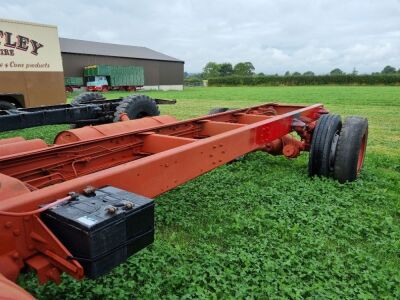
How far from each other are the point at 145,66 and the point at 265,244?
4306 centimetres

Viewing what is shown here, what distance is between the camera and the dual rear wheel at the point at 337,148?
4672 millimetres

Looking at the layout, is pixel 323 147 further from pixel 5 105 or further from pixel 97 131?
pixel 5 105

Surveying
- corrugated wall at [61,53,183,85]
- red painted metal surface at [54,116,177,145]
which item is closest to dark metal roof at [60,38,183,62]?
corrugated wall at [61,53,183,85]

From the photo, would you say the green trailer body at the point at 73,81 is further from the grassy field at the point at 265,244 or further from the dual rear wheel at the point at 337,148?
the dual rear wheel at the point at 337,148

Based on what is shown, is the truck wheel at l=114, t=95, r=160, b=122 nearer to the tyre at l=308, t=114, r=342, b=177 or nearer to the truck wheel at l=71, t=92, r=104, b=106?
the truck wheel at l=71, t=92, r=104, b=106

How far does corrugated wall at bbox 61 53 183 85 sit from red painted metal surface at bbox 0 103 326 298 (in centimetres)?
3550

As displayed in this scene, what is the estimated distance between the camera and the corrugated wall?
3762 cm

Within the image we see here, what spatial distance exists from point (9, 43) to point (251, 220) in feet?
25.5

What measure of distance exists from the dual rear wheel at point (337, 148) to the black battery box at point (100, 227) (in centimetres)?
348

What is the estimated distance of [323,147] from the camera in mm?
4781

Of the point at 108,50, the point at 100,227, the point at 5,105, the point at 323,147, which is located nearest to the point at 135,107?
the point at 5,105

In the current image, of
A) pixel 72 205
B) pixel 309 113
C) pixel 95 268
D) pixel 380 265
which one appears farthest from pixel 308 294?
pixel 309 113

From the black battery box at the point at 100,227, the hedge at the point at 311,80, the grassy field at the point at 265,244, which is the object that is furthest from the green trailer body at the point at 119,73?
the black battery box at the point at 100,227

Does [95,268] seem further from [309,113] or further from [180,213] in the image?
[309,113]
